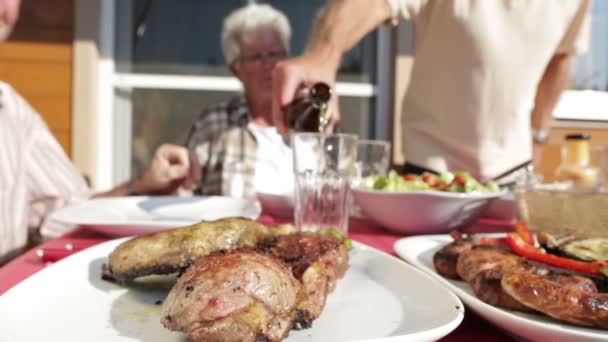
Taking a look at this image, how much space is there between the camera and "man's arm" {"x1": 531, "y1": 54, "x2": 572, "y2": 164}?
2197 mm

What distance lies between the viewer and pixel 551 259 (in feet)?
2.30

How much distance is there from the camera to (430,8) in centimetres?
197

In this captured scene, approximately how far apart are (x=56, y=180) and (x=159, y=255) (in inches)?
66.0

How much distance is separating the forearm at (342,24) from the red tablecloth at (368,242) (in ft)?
1.68

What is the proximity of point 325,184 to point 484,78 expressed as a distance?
1.17m

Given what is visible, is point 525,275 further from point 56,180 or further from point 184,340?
point 56,180

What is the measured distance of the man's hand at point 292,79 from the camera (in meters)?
1.21

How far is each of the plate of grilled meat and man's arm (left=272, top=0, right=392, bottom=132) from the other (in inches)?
22.1

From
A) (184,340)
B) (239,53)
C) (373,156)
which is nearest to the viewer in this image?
(184,340)

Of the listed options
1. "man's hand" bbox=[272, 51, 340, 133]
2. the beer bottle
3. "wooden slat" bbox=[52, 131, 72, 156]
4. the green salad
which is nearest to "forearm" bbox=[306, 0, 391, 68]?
"man's hand" bbox=[272, 51, 340, 133]

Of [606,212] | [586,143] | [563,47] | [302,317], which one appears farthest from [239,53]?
[302,317]

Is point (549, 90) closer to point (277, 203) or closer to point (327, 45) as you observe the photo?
point (327, 45)

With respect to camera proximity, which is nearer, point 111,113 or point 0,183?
point 0,183

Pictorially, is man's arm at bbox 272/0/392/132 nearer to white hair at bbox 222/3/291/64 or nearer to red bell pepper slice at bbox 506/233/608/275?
red bell pepper slice at bbox 506/233/608/275
